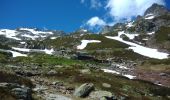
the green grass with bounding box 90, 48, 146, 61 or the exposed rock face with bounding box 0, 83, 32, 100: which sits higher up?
the green grass with bounding box 90, 48, 146, 61

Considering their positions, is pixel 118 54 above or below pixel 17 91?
above

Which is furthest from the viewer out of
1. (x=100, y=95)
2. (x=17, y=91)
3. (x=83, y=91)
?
(x=83, y=91)

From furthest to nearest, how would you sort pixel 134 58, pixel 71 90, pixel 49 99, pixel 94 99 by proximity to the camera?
pixel 134 58 < pixel 71 90 < pixel 94 99 < pixel 49 99

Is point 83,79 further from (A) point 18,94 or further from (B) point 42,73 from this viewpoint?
(A) point 18,94

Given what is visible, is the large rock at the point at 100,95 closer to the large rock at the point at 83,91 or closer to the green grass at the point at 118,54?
the large rock at the point at 83,91

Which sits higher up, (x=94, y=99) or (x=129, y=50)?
(x=129, y=50)

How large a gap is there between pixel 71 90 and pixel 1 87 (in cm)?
1370

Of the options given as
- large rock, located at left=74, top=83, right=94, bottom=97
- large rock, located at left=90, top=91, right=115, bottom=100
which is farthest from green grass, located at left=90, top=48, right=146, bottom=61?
large rock, located at left=90, top=91, right=115, bottom=100

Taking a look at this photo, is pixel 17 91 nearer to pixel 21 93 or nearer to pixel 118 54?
pixel 21 93

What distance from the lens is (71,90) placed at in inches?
1481

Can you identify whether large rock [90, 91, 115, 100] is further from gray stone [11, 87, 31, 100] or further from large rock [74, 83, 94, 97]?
gray stone [11, 87, 31, 100]

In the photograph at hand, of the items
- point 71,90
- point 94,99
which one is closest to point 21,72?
point 71,90

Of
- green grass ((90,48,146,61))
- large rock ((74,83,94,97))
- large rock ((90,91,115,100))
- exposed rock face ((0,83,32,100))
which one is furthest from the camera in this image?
green grass ((90,48,146,61))

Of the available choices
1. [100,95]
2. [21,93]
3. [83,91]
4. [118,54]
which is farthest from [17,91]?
[118,54]
